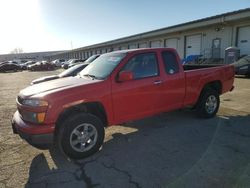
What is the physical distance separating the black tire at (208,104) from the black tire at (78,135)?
3105 mm

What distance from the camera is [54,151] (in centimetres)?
494

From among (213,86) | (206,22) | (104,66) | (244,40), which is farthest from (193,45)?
(104,66)

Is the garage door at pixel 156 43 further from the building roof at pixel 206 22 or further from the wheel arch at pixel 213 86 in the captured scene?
the wheel arch at pixel 213 86

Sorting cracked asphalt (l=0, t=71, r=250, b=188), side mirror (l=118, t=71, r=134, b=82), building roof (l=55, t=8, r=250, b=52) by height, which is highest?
building roof (l=55, t=8, r=250, b=52)

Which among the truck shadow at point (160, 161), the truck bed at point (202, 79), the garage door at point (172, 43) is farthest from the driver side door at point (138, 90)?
the garage door at point (172, 43)

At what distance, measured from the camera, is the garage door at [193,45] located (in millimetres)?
25814

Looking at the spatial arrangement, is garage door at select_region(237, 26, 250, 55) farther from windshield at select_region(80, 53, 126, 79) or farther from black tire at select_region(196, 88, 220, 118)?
windshield at select_region(80, 53, 126, 79)

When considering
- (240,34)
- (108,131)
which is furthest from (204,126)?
(240,34)

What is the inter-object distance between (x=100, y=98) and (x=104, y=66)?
0.96 metres

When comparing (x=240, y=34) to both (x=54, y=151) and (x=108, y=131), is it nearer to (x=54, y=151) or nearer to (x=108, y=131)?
(x=108, y=131)

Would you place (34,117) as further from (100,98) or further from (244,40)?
(244,40)

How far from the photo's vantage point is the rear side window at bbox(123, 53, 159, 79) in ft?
16.9

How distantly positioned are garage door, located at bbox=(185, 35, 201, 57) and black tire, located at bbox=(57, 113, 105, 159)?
23.1m

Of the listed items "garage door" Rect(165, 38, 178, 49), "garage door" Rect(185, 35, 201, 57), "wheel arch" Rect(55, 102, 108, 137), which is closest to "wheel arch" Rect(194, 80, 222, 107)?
"wheel arch" Rect(55, 102, 108, 137)
